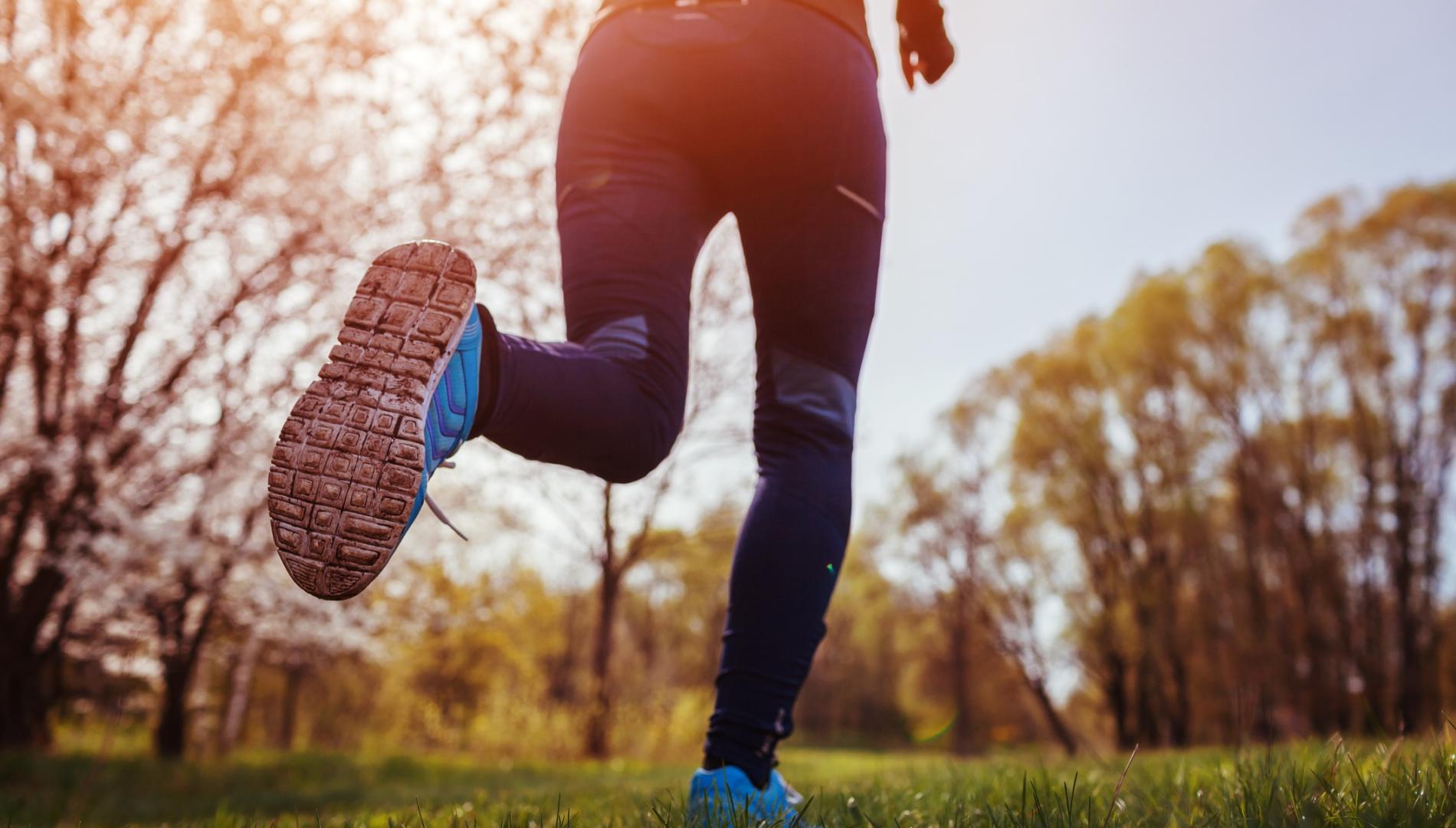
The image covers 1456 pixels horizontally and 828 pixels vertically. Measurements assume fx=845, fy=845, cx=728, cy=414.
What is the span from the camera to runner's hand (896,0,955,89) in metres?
1.52

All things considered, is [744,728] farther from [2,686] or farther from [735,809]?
[2,686]

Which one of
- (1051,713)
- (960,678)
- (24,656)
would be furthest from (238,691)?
(960,678)

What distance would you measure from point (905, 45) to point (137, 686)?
46.2ft

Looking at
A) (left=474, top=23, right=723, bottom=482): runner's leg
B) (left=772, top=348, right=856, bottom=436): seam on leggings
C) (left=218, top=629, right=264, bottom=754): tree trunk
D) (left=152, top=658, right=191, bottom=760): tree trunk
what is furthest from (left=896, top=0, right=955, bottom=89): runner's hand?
(left=218, top=629, right=264, bottom=754): tree trunk

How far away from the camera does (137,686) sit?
11789mm

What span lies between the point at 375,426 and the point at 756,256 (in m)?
0.63

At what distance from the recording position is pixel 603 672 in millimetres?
13094

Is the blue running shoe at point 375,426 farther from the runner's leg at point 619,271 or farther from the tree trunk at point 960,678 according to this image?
the tree trunk at point 960,678

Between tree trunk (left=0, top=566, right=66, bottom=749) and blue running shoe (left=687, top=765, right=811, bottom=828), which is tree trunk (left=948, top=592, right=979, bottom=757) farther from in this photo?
blue running shoe (left=687, top=765, right=811, bottom=828)

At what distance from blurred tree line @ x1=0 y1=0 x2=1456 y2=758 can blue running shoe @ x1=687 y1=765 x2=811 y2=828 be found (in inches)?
29.2

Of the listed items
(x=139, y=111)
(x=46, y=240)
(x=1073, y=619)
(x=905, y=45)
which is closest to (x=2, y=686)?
(x=46, y=240)

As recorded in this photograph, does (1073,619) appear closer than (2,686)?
No

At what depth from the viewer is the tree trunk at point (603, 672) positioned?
12.6m

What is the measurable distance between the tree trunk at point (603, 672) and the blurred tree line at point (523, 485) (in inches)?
2.2
